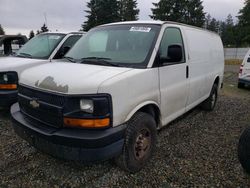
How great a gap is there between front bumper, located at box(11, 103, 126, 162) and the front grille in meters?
0.11

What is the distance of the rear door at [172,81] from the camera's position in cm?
366

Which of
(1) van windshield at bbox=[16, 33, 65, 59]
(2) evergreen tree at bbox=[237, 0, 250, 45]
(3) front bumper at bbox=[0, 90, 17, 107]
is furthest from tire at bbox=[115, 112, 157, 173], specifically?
(2) evergreen tree at bbox=[237, 0, 250, 45]

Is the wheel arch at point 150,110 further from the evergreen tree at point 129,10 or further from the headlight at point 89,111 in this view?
the evergreen tree at point 129,10

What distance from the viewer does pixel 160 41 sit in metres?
3.62

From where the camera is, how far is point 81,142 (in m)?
2.62

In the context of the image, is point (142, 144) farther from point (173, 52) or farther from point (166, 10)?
point (166, 10)

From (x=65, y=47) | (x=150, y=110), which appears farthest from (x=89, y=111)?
(x=65, y=47)

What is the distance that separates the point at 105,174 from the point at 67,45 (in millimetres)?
4050

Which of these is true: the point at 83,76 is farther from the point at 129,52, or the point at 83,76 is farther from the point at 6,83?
the point at 6,83

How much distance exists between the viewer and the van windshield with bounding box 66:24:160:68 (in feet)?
11.2

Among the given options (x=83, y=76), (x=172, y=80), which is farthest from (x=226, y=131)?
(x=83, y=76)

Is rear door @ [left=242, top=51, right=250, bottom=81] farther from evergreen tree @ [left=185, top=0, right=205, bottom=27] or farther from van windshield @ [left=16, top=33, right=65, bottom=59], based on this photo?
evergreen tree @ [left=185, top=0, right=205, bottom=27]

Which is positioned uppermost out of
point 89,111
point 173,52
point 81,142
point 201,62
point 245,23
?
point 245,23

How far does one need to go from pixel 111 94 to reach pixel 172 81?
58.8 inches
